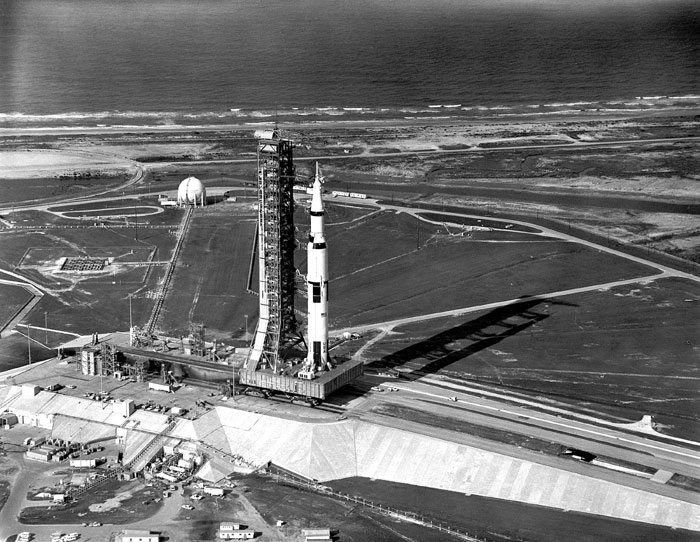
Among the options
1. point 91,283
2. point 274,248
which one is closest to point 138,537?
point 274,248

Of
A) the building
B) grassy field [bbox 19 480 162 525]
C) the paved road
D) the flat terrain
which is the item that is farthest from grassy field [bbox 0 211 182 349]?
the building

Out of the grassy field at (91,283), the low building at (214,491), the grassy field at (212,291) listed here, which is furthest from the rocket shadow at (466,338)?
the grassy field at (91,283)

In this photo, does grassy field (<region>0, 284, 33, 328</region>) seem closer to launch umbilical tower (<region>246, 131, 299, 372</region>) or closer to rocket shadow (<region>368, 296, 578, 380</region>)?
launch umbilical tower (<region>246, 131, 299, 372</region>)

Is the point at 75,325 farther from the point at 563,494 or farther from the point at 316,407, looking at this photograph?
the point at 563,494

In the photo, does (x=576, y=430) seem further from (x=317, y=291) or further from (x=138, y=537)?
(x=138, y=537)

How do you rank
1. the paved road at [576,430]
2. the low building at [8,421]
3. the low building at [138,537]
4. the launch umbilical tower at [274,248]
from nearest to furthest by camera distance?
the low building at [138,537] → the paved road at [576,430] → the launch umbilical tower at [274,248] → the low building at [8,421]

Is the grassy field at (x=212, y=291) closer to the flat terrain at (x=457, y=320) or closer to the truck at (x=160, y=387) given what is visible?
the flat terrain at (x=457, y=320)
